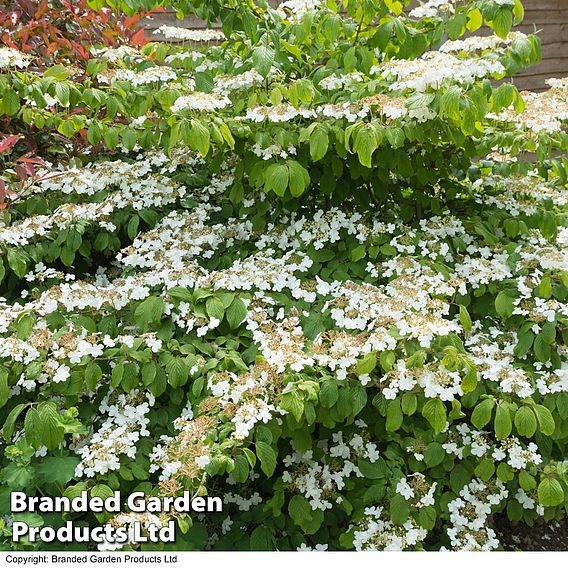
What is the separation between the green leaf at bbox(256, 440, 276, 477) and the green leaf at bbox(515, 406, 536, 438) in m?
0.59

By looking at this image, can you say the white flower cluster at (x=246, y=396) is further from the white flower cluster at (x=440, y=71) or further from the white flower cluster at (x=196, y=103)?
the white flower cluster at (x=440, y=71)

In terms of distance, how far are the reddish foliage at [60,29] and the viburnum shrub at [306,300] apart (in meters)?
0.18

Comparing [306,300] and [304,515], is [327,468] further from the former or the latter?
[306,300]

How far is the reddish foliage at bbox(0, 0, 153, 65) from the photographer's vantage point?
2.50m

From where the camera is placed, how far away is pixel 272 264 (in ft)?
6.61

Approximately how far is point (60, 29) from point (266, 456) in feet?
7.09

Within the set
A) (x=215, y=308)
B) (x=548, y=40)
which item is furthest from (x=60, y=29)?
(x=548, y=40)

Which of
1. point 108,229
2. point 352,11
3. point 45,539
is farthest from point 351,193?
point 45,539

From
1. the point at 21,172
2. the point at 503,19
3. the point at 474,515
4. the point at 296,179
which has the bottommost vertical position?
the point at 474,515

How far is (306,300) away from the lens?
1.90 meters

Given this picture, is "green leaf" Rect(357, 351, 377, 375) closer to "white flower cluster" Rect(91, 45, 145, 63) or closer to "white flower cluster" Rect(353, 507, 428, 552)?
"white flower cluster" Rect(353, 507, 428, 552)

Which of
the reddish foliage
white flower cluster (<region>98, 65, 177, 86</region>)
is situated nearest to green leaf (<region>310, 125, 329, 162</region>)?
white flower cluster (<region>98, 65, 177, 86</region>)

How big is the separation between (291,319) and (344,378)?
244 mm

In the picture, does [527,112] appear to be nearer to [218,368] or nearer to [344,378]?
[344,378]
